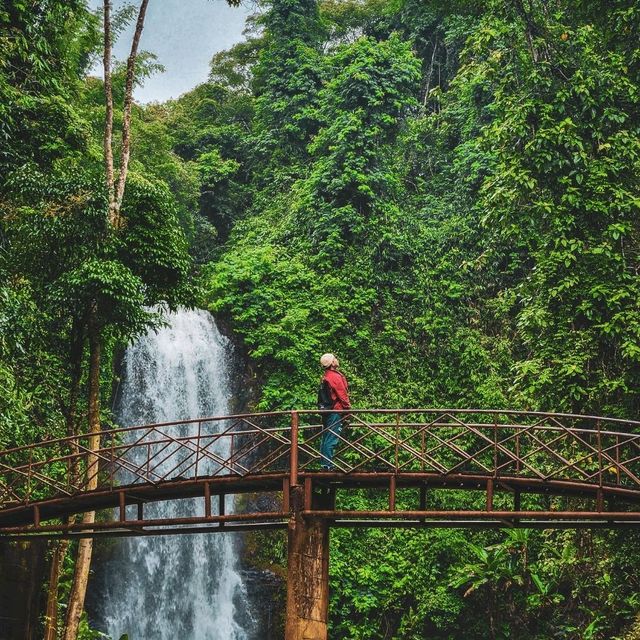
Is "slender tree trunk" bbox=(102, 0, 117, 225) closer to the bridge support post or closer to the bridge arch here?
the bridge arch

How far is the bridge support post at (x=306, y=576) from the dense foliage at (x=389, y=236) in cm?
530

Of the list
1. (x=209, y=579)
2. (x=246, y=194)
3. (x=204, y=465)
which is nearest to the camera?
(x=209, y=579)

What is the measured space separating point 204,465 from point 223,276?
527 cm

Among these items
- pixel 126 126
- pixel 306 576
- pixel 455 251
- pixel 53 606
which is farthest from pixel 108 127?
pixel 455 251

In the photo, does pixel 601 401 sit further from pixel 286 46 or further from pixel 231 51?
pixel 231 51

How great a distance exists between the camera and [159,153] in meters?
28.2

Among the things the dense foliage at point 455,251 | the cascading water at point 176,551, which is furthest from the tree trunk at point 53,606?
the dense foliage at point 455,251

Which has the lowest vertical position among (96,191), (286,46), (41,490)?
(41,490)

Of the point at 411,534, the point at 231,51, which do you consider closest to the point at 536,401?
the point at 411,534

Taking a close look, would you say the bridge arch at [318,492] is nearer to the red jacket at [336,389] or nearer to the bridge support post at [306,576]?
the bridge support post at [306,576]

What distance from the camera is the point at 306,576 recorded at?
35.3 ft

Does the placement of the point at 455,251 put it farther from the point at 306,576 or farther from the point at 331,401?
the point at 306,576

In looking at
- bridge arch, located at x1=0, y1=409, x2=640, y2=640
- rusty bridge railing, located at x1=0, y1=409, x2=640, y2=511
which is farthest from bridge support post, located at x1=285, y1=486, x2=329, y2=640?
rusty bridge railing, located at x1=0, y1=409, x2=640, y2=511

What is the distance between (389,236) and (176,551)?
411 inches
